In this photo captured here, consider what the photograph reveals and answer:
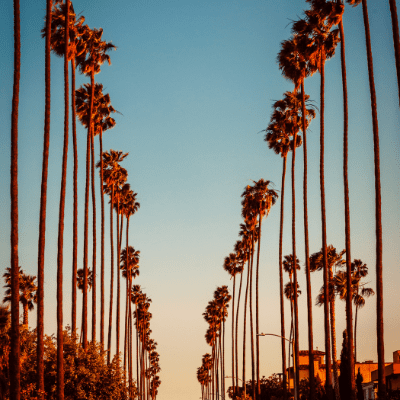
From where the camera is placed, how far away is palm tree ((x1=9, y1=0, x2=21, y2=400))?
21453mm

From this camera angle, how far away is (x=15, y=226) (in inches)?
884

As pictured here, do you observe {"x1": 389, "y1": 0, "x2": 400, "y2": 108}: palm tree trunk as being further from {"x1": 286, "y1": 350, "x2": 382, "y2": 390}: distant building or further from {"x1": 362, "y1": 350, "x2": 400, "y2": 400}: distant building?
{"x1": 286, "y1": 350, "x2": 382, "y2": 390}: distant building

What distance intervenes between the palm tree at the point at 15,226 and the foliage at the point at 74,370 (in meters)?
11.2

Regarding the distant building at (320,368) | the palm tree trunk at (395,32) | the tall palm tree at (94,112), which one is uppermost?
the tall palm tree at (94,112)

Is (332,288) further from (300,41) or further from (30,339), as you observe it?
(30,339)

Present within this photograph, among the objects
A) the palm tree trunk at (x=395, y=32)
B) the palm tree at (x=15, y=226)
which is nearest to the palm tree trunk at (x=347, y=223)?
the palm tree trunk at (x=395, y=32)

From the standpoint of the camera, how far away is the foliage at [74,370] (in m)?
33.4

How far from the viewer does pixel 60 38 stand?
3631cm

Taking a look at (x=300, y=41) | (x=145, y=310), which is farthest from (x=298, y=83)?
(x=145, y=310)

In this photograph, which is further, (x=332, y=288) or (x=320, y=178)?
(x=332, y=288)

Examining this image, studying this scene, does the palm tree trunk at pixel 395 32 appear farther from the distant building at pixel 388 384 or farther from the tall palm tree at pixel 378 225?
the distant building at pixel 388 384

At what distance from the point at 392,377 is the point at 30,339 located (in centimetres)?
3865

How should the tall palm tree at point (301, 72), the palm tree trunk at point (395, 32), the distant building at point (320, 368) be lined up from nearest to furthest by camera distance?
the palm tree trunk at point (395, 32) < the tall palm tree at point (301, 72) < the distant building at point (320, 368)

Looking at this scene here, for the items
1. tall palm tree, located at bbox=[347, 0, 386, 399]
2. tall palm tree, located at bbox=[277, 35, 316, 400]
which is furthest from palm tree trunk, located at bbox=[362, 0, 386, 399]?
tall palm tree, located at bbox=[277, 35, 316, 400]
